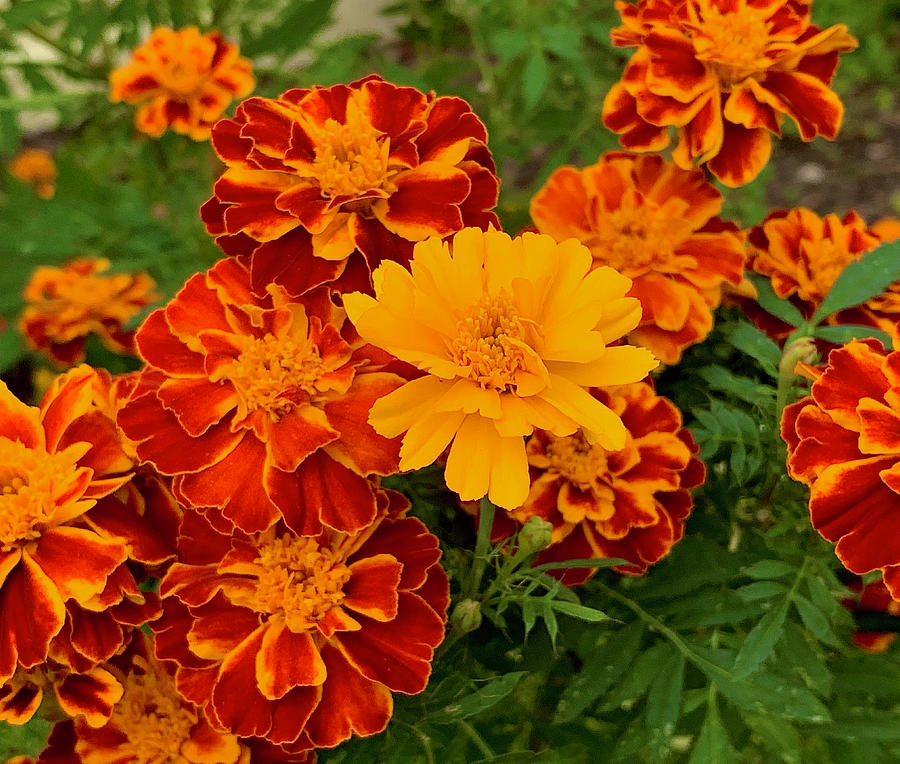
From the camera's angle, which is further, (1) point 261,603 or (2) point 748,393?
(2) point 748,393

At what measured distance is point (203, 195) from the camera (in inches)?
69.1

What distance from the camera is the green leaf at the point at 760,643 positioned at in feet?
2.56

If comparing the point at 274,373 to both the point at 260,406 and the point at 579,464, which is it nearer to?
the point at 260,406

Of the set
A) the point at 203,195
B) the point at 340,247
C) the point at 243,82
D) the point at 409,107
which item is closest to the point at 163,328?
the point at 340,247

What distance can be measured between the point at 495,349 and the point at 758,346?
38cm

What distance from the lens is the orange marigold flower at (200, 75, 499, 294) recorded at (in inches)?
28.2

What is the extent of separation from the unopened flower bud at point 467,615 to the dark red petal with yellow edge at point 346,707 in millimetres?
79

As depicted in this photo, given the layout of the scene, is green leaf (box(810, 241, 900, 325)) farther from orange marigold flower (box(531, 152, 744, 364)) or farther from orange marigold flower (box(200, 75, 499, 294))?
orange marigold flower (box(200, 75, 499, 294))

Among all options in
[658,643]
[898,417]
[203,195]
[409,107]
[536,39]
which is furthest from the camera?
[203,195]

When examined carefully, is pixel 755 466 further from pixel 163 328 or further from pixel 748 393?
pixel 163 328

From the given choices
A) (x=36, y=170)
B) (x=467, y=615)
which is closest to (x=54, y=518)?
(x=467, y=615)

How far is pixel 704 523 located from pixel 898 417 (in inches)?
12.9

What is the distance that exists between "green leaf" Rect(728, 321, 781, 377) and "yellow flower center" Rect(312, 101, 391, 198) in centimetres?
38

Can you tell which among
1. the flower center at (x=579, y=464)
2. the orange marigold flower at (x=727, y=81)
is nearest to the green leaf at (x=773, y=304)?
the orange marigold flower at (x=727, y=81)
